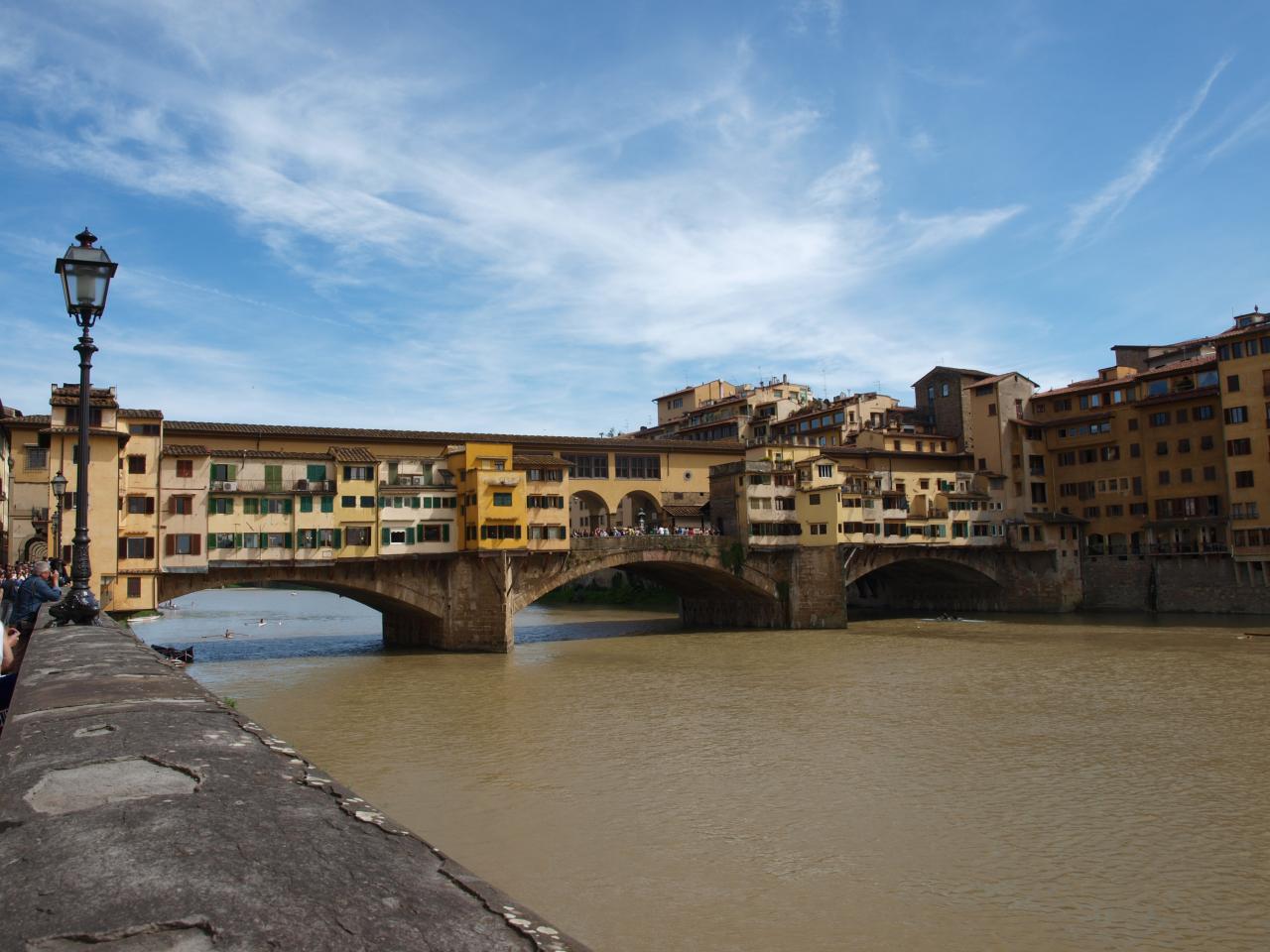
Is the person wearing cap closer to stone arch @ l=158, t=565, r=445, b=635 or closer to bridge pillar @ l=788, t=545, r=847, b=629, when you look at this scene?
stone arch @ l=158, t=565, r=445, b=635

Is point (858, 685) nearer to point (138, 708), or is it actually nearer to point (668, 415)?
point (138, 708)

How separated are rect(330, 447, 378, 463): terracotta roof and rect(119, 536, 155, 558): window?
8948 mm

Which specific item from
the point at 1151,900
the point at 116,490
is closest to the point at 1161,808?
the point at 1151,900

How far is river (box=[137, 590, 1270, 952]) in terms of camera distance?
44.3 feet

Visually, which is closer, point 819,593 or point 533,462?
point 533,462

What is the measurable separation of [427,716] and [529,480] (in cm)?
2084

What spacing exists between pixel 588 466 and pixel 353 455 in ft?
60.3

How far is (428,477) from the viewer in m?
47.3

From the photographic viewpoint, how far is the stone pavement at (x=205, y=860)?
9.13ft

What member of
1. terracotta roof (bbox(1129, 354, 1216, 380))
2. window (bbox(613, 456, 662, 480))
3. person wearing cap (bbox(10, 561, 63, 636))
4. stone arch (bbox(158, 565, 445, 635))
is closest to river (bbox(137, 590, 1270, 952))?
stone arch (bbox(158, 565, 445, 635))

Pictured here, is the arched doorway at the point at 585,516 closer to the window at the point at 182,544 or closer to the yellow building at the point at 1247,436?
the window at the point at 182,544

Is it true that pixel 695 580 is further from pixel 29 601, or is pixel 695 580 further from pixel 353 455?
pixel 29 601

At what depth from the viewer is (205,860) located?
320 cm

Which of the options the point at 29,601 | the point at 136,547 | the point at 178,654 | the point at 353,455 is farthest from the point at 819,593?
the point at 29,601
